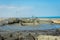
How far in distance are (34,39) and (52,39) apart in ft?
4.39

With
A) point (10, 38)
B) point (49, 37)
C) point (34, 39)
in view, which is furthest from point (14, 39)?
point (49, 37)

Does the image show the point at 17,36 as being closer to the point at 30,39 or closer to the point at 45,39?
the point at 30,39

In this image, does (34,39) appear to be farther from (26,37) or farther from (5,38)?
(5,38)

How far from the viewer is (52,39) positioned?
1540 centimetres

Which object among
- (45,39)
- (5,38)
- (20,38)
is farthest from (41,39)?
(5,38)

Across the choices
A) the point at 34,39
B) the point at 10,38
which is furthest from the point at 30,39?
the point at 10,38

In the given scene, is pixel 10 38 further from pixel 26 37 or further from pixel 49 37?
pixel 49 37

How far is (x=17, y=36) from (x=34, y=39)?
1.32 metres

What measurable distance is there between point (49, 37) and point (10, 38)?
293 centimetres

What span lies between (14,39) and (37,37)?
1770mm

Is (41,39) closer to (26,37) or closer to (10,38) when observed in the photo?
(26,37)

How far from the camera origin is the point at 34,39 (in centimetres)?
1532

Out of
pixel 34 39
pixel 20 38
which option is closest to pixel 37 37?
pixel 34 39

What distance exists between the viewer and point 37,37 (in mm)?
15547
